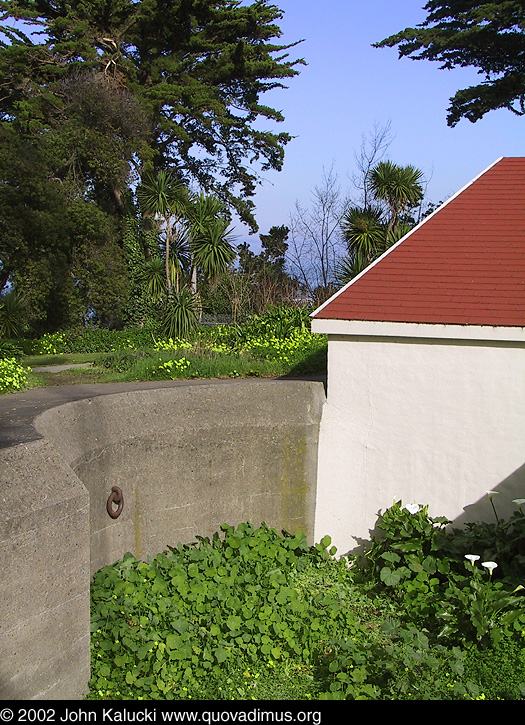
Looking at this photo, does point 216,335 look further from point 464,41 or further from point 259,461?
point 464,41

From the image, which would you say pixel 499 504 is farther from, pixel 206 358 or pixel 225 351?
pixel 225 351

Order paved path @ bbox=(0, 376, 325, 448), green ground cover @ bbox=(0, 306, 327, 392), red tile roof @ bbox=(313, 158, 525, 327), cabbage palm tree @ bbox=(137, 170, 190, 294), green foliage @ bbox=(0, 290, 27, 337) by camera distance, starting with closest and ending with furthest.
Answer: paved path @ bbox=(0, 376, 325, 448), red tile roof @ bbox=(313, 158, 525, 327), green ground cover @ bbox=(0, 306, 327, 392), green foliage @ bbox=(0, 290, 27, 337), cabbage palm tree @ bbox=(137, 170, 190, 294)

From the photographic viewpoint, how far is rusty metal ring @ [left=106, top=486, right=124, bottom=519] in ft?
20.5

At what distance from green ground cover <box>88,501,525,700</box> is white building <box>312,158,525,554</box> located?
1.94 ft

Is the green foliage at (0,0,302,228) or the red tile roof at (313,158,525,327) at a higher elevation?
the green foliage at (0,0,302,228)

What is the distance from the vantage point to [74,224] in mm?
17891

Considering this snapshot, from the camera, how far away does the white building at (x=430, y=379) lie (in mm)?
7270

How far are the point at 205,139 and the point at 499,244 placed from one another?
70.3 feet

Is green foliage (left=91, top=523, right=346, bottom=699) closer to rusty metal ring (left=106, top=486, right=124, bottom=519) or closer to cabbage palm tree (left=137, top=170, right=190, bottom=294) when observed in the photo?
rusty metal ring (left=106, top=486, right=124, bottom=519)

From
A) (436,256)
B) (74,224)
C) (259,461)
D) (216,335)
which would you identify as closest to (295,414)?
(259,461)

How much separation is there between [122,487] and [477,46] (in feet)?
62.5

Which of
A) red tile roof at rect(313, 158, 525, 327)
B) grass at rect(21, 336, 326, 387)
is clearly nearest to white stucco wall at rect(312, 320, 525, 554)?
red tile roof at rect(313, 158, 525, 327)

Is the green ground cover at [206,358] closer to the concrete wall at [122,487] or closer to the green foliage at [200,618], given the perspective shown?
the concrete wall at [122,487]

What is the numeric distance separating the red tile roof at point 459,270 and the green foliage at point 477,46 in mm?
13390
